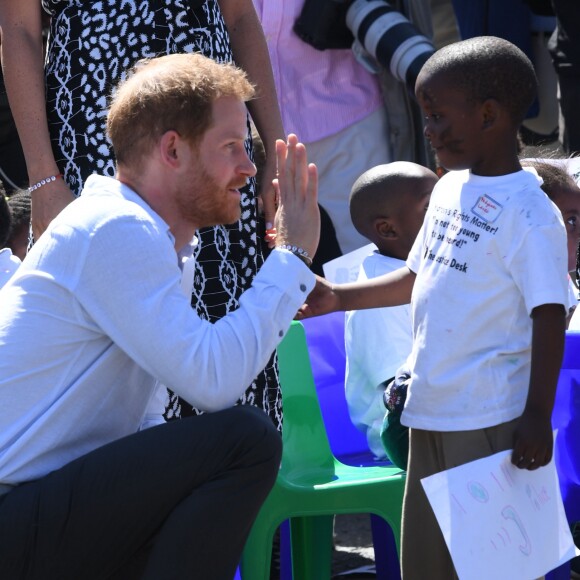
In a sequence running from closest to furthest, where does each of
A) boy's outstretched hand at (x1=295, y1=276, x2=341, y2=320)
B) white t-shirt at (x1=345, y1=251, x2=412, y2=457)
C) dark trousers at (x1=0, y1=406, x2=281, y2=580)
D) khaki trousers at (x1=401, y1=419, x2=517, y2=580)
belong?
dark trousers at (x1=0, y1=406, x2=281, y2=580)
khaki trousers at (x1=401, y1=419, x2=517, y2=580)
boy's outstretched hand at (x1=295, y1=276, x2=341, y2=320)
white t-shirt at (x1=345, y1=251, x2=412, y2=457)

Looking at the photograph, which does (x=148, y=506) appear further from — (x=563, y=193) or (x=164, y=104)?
(x=563, y=193)

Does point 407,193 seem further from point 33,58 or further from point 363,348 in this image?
point 33,58

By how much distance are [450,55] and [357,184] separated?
1.05 metres

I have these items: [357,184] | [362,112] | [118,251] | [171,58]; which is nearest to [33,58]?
[171,58]

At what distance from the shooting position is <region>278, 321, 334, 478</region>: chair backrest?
350 centimetres

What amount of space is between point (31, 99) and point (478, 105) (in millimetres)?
1073

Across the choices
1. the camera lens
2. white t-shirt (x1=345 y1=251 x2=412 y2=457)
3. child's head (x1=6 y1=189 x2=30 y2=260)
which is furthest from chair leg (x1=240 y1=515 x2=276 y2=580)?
the camera lens

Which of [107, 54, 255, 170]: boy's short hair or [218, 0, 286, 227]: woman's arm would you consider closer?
[107, 54, 255, 170]: boy's short hair

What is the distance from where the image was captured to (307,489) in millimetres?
3227

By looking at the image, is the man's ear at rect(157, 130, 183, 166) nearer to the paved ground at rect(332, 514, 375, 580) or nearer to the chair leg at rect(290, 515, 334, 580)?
the chair leg at rect(290, 515, 334, 580)

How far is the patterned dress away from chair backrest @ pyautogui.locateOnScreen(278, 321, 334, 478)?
501mm

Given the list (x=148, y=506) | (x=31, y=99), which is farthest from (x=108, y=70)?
(x=148, y=506)

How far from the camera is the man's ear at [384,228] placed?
352 cm

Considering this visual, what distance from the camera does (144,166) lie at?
8.00 feet
